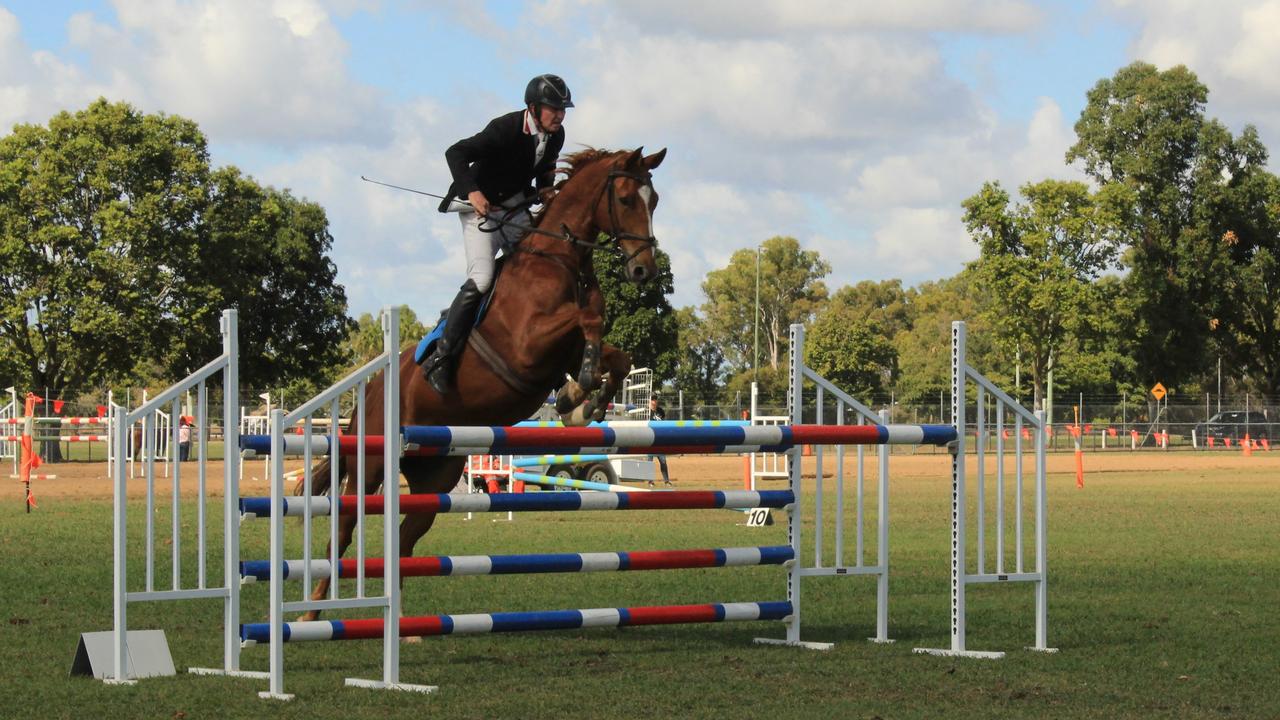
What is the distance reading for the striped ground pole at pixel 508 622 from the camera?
6.40 metres

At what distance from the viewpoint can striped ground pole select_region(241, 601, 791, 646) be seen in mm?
6402

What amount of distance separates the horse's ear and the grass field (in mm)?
2548

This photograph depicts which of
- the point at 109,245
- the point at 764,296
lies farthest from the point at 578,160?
the point at 764,296

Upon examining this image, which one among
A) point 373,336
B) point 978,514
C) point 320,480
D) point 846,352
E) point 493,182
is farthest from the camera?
point 373,336

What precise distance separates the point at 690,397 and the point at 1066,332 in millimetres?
17811

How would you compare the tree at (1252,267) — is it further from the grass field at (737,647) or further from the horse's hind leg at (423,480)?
the horse's hind leg at (423,480)

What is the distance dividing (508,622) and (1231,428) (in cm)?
5248

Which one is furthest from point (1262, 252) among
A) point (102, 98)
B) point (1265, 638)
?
point (1265, 638)

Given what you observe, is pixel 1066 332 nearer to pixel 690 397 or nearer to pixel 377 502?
pixel 690 397

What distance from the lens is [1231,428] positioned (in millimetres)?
54531

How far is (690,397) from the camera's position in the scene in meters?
52.8

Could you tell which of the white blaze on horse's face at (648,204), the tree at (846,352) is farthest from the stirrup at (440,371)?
the tree at (846,352)

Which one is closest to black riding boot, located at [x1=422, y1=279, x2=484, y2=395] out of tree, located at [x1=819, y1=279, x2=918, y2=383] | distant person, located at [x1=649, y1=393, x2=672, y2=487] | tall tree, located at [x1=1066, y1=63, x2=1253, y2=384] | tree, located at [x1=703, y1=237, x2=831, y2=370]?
distant person, located at [x1=649, y1=393, x2=672, y2=487]

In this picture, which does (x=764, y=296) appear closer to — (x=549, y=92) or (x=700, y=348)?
(x=700, y=348)
